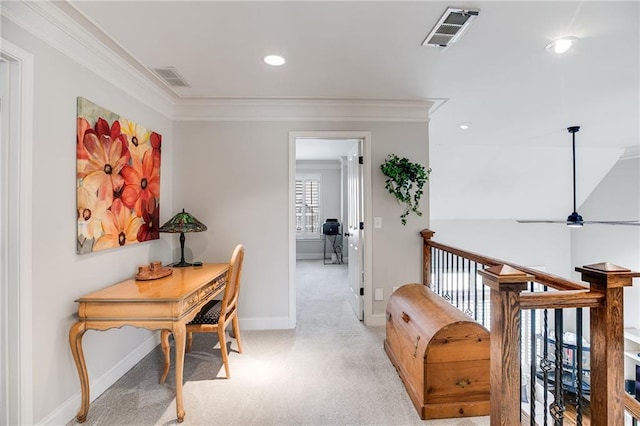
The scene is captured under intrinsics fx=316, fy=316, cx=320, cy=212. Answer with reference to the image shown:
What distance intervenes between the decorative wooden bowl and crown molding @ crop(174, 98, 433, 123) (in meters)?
1.59

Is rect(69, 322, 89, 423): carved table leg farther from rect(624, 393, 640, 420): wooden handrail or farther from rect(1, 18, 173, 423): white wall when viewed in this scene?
rect(624, 393, 640, 420): wooden handrail

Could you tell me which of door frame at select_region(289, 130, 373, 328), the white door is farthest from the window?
door frame at select_region(289, 130, 373, 328)

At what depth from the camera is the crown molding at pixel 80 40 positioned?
1.64 meters

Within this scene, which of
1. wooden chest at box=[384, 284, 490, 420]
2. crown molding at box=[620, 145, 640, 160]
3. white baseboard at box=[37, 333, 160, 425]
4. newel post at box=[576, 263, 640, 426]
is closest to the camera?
newel post at box=[576, 263, 640, 426]

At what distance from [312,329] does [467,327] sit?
5.80 ft

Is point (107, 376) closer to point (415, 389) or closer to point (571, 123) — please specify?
point (415, 389)

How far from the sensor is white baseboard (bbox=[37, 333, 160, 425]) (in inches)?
71.3

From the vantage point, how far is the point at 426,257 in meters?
3.35

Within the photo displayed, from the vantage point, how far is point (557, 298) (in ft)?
4.15

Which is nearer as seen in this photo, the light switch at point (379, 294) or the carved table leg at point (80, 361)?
the carved table leg at point (80, 361)

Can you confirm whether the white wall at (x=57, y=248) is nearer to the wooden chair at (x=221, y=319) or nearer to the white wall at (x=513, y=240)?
the wooden chair at (x=221, y=319)

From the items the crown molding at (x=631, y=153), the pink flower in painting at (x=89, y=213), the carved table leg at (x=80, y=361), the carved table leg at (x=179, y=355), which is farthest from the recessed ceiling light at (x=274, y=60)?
the crown molding at (x=631, y=153)

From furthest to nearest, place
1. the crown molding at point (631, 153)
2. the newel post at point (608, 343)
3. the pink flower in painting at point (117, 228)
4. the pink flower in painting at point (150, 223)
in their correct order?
the crown molding at point (631, 153)
the pink flower in painting at point (150, 223)
the pink flower in painting at point (117, 228)
the newel post at point (608, 343)

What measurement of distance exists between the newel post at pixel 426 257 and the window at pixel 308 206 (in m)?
4.47
